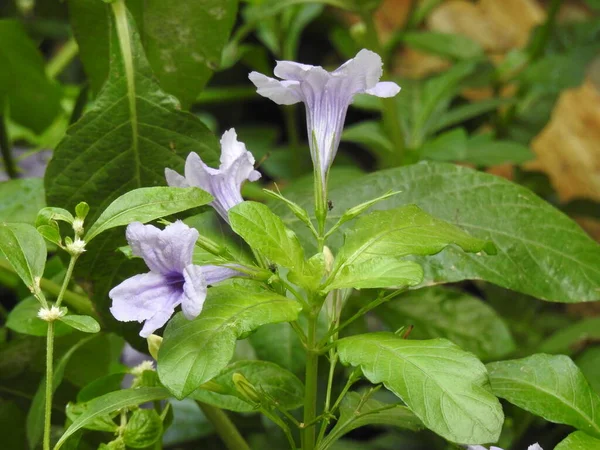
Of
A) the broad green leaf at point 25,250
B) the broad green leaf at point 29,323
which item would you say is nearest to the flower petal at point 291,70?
the broad green leaf at point 25,250

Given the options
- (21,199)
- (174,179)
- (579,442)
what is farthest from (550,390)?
(21,199)

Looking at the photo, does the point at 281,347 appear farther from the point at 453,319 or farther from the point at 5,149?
the point at 5,149

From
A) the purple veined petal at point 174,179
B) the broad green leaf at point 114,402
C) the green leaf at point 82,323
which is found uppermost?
the purple veined petal at point 174,179

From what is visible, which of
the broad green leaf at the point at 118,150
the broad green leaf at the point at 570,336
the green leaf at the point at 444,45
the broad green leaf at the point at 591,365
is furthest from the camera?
the green leaf at the point at 444,45

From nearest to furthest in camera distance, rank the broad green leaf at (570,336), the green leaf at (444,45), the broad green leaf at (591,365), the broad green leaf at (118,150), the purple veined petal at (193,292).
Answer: the purple veined petal at (193,292)
the broad green leaf at (118,150)
the broad green leaf at (591,365)
the broad green leaf at (570,336)
the green leaf at (444,45)

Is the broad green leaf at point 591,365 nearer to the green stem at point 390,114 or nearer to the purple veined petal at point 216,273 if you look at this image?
the green stem at point 390,114

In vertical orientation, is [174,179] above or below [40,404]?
above
